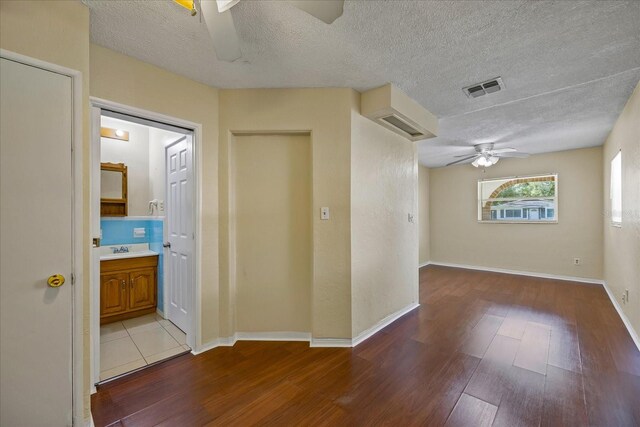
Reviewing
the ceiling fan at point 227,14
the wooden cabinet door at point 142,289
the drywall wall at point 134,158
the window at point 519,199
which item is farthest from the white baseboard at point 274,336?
the window at point 519,199

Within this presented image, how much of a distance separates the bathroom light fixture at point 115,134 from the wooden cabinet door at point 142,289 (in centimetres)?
180

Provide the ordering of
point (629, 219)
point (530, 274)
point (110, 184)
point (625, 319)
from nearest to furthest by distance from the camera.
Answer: point (629, 219), point (625, 319), point (110, 184), point (530, 274)

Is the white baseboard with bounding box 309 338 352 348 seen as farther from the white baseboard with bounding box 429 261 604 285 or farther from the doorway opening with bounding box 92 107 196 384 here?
the white baseboard with bounding box 429 261 604 285

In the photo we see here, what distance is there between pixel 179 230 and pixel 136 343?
1.18m

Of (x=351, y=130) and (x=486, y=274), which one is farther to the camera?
(x=486, y=274)

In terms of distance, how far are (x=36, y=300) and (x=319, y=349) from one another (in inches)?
80.7

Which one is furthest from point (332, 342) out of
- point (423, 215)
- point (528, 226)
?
point (528, 226)

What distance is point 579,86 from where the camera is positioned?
96.3 inches

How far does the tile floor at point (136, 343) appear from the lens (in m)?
2.20

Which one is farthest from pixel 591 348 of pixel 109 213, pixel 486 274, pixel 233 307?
pixel 109 213

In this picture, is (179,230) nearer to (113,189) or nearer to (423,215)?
(113,189)

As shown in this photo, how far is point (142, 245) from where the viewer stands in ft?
11.6

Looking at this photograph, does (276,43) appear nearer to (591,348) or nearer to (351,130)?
(351,130)

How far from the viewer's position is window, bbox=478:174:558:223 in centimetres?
507
